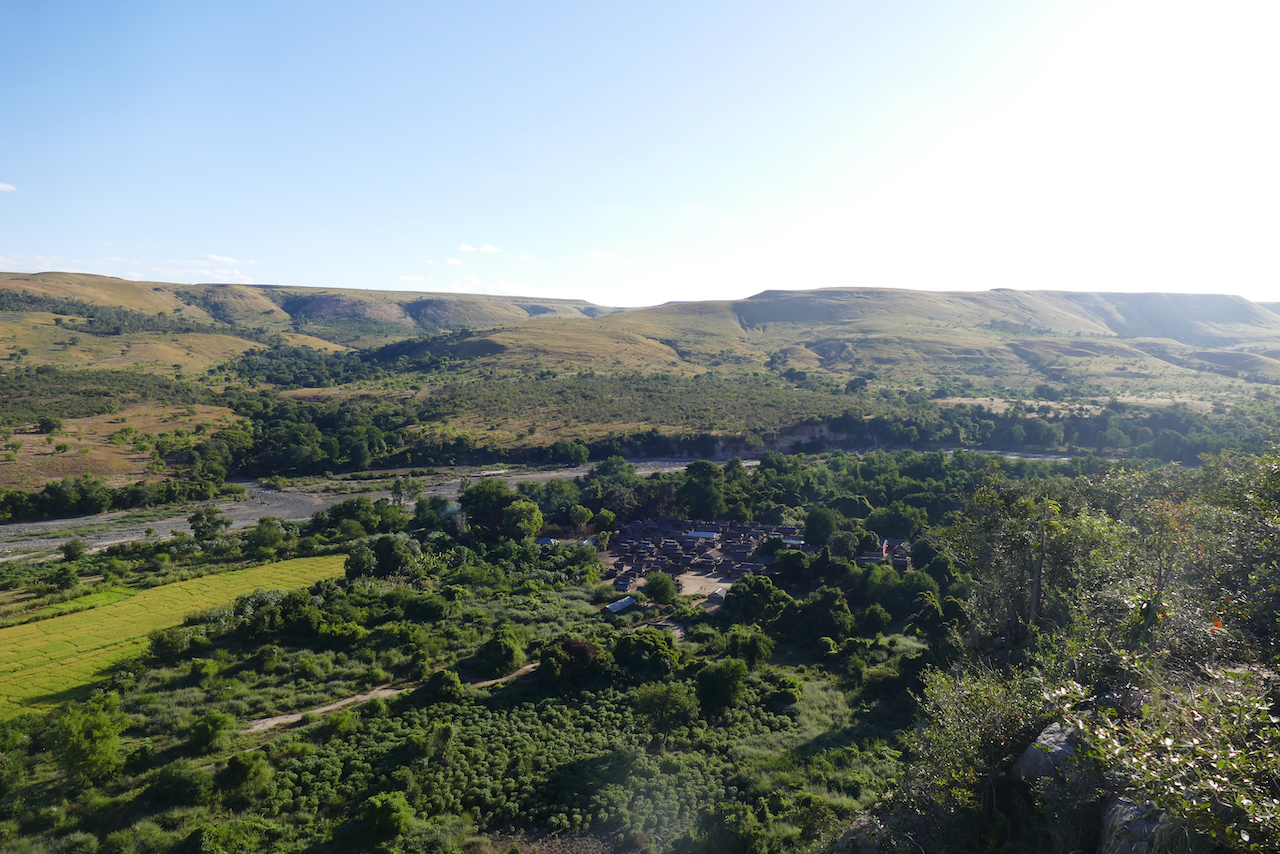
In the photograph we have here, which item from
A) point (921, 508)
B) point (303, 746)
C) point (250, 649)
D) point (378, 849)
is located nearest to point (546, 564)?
point (250, 649)

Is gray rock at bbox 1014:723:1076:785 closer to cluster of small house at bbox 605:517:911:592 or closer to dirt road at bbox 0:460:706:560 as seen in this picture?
cluster of small house at bbox 605:517:911:592

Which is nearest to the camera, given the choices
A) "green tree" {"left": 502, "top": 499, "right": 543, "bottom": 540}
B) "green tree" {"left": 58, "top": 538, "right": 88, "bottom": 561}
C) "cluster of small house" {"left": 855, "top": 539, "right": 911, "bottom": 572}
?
"cluster of small house" {"left": 855, "top": 539, "right": 911, "bottom": 572}

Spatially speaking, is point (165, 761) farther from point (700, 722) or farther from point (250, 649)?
point (700, 722)

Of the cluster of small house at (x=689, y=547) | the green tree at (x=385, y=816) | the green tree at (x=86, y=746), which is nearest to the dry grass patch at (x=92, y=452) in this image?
the cluster of small house at (x=689, y=547)

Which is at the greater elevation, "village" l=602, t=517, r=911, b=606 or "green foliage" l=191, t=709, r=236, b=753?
"green foliage" l=191, t=709, r=236, b=753

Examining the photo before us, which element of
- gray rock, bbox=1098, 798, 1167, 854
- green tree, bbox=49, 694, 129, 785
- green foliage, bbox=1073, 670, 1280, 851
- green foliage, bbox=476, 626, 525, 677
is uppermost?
green foliage, bbox=1073, 670, 1280, 851

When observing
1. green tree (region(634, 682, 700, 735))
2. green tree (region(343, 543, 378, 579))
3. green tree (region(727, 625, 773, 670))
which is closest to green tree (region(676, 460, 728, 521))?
green tree (region(727, 625, 773, 670))

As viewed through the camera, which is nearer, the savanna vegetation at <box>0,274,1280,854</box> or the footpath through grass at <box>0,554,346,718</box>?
the savanna vegetation at <box>0,274,1280,854</box>

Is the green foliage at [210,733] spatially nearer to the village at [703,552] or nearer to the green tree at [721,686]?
the green tree at [721,686]
